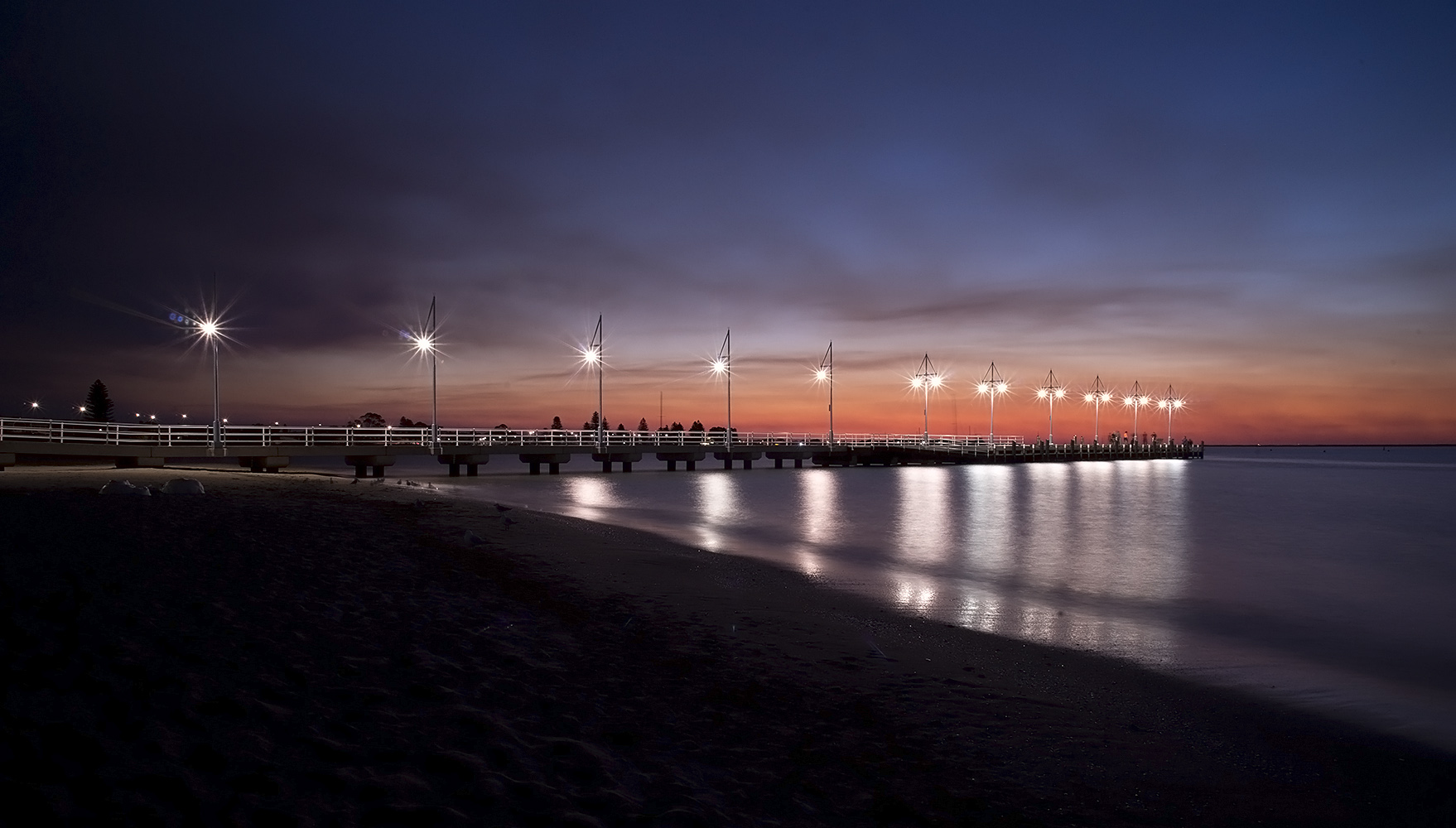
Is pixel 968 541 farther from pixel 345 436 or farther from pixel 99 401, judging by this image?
pixel 99 401

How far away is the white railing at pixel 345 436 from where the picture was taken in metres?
31.1

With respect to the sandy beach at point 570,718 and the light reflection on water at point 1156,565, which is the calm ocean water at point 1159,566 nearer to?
the light reflection on water at point 1156,565

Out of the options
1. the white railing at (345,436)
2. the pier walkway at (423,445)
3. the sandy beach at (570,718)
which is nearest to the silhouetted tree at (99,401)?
the pier walkway at (423,445)

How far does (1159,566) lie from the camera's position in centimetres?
1778

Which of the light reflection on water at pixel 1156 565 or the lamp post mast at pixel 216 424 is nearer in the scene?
the light reflection on water at pixel 1156 565

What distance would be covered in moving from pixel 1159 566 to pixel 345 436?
121 ft

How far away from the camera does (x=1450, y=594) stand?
1482cm

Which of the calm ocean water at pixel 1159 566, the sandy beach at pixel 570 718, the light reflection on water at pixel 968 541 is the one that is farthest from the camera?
the light reflection on water at pixel 968 541

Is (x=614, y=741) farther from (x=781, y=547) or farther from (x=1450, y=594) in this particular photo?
(x=1450, y=594)

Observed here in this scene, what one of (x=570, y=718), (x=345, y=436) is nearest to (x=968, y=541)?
(x=570, y=718)

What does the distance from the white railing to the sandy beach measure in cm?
2844

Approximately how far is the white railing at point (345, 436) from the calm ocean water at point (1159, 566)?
444 centimetres

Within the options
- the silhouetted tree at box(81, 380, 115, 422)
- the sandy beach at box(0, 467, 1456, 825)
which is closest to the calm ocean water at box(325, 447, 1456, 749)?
the sandy beach at box(0, 467, 1456, 825)

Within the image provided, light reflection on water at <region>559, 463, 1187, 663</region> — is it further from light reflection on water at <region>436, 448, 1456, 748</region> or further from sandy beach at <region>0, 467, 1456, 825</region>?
sandy beach at <region>0, 467, 1456, 825</region>
